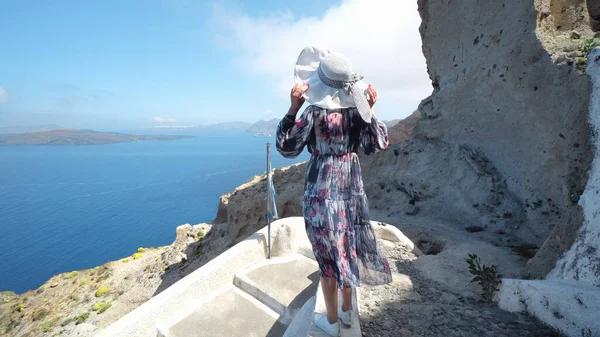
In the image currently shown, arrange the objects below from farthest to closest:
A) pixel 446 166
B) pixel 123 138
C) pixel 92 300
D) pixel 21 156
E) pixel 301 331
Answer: pixel 123 138 → pixel 21 156 → pixel 92 300 → pixel 446 166 → pixel 301 331

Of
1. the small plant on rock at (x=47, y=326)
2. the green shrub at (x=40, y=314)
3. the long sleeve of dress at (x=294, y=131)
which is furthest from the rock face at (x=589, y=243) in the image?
the green shrub at (x=40, y=314)

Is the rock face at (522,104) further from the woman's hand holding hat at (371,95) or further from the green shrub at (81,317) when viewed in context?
the green shrub at (81,317)

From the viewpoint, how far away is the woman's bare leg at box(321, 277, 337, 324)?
2.43 metres

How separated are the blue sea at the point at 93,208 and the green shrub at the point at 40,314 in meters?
17.3

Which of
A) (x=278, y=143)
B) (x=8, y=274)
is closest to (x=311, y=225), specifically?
(x=278, y=143)

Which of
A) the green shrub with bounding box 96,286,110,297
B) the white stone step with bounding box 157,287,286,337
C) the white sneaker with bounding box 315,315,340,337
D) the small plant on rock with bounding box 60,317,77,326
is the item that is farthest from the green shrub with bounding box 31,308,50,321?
the white sneaker with bounding box 315,315,340,337

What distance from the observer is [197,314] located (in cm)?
408

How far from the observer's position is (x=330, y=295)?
8.13 feet

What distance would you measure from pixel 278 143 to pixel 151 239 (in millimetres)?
39013

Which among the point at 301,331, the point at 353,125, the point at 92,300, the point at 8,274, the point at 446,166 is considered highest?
the point at 353,125

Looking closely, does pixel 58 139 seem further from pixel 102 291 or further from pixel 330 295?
pixel 330 295

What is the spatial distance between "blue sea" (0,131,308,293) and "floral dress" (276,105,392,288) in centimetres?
3191

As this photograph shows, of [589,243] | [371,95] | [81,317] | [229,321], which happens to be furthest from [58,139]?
[589,243]

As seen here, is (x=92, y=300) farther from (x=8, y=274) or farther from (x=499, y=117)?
(x=8, y=274)
